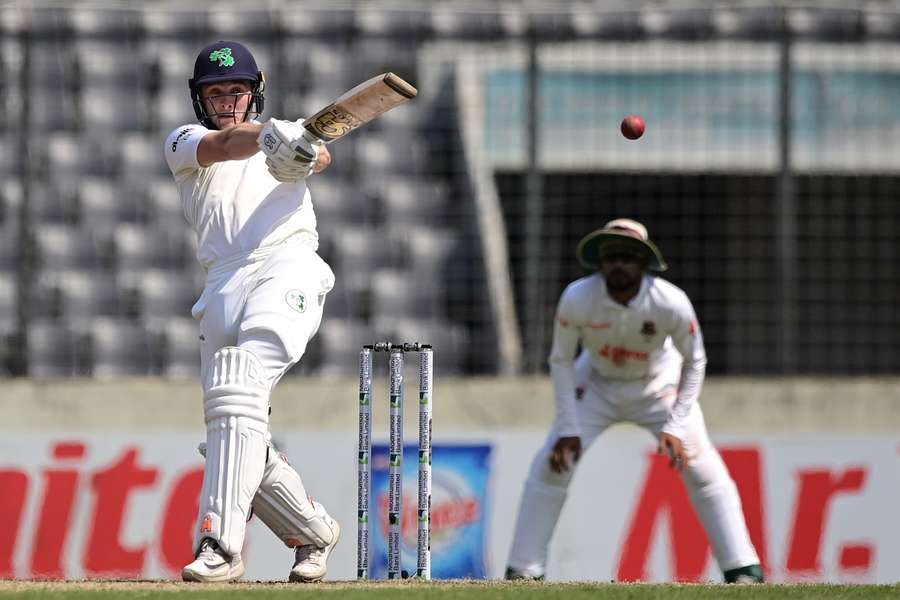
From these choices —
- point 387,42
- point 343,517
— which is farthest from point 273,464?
point 387,42

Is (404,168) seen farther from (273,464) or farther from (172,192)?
(273,464)

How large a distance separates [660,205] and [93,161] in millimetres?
3440

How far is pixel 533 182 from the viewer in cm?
961

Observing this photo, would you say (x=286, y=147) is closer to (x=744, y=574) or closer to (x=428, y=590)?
(x=428, y=590)

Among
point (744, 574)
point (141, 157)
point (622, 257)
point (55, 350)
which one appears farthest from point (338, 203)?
point (744, 574)

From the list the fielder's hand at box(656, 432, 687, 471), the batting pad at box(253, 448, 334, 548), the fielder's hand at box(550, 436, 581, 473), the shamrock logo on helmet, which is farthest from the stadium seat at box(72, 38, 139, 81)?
the batting pad at box(253, 448, 334, 548)

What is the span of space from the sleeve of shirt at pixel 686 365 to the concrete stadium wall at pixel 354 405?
1.67m

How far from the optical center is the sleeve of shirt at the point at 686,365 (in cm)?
761

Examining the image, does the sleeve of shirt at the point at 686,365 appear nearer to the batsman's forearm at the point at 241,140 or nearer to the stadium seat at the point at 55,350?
the batsman's forearm at the point at 241,140

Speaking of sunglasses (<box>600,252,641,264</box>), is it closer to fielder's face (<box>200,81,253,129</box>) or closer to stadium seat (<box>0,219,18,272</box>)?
fielder's face (<box>200,81,253,129</box>)

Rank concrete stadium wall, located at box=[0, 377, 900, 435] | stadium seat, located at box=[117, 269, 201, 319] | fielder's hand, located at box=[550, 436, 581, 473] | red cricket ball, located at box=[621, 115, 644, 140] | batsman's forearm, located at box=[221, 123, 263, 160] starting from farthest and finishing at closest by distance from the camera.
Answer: stadium seat, located at box=[117, 269, 201, 319]
concrete stadium wall, located at box=[0, 377, 900, 435]
fielder's hand, located at box=[550, 436, 581, 473]
red cricket ball, located at box=[621, 115, 644, 140]
batsman's forearm, located at box=[221, 123, 263, 160]

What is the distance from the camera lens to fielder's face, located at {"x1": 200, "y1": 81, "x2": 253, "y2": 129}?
18.4ft

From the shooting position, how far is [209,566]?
514cm

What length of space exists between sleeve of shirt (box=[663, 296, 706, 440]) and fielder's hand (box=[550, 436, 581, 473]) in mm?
393
